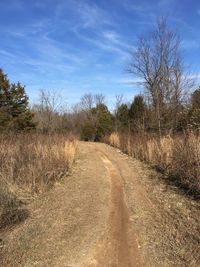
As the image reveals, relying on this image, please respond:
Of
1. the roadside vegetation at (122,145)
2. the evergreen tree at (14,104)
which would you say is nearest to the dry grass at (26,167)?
the roadside vegetation at (122,145)

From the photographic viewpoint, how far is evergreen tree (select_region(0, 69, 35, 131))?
24.9 meters

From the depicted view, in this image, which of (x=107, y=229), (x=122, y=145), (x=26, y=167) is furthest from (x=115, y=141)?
(x=107, y=229)

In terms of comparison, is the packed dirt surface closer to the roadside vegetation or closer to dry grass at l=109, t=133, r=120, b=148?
the roadside vegetation

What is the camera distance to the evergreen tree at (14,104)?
24922 mm

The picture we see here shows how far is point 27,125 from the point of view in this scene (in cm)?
2648

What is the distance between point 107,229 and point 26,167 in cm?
509

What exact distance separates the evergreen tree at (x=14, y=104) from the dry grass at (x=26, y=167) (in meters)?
10.9

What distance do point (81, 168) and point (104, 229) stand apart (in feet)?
25.2

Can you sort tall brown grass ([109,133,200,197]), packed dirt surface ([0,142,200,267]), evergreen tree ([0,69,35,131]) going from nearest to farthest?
packed dirt surface ([0,142,200,267]), tall brown grass ([109,133,200,197]), evergreen tree ([0,69,35,131])

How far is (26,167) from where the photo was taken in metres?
11.1

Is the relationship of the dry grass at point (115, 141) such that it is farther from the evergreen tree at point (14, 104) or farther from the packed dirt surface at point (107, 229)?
the packed dirt surface at point (107, 229)

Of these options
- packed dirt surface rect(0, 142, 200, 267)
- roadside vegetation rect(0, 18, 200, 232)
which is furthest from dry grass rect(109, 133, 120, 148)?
packed dirt surface rect(0, 142, 200, 267)

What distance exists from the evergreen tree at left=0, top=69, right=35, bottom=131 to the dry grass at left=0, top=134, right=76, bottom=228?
10878mm

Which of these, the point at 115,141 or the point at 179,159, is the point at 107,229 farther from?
the point at 115,141
